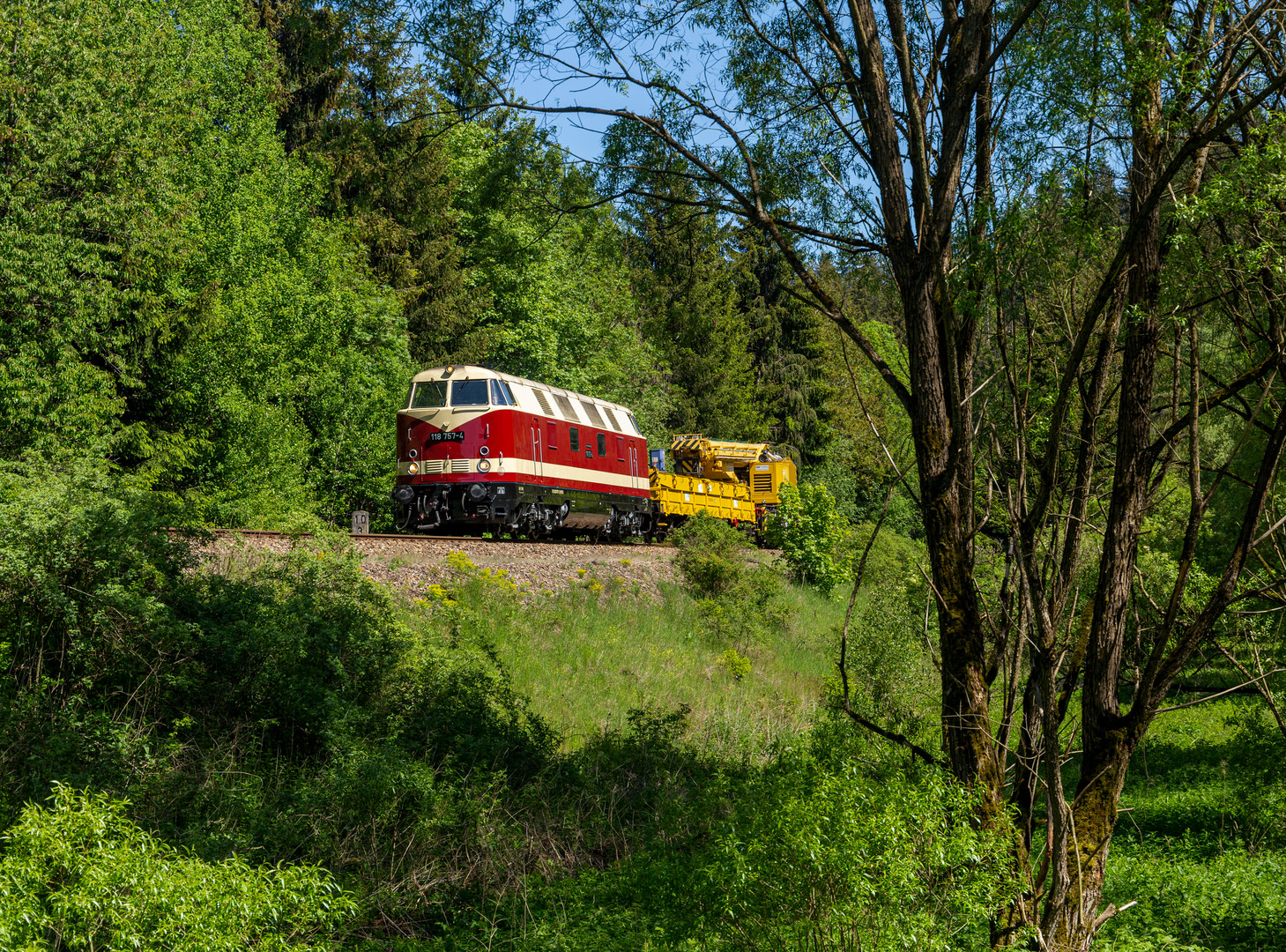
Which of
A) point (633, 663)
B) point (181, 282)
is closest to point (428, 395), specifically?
point (181, 282)

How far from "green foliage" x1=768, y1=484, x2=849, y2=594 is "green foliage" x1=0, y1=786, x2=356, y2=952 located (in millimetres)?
24732

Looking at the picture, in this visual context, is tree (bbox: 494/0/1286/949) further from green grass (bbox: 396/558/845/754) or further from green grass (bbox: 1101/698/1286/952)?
green grass (bbox: 396/558/845/754)

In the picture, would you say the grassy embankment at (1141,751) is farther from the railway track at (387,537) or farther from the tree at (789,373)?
the tree at (789,373)

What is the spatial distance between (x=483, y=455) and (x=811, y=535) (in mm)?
14189

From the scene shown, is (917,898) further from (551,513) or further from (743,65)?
(551,513)

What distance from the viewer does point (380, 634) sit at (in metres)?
12.8

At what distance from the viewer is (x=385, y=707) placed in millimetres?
12344

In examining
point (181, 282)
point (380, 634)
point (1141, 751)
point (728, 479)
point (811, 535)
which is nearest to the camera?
point (380, 634)

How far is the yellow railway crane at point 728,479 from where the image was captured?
30531 millimetres

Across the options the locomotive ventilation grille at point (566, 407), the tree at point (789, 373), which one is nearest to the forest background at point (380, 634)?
the locomotive ventilation grille at point (566, 407)

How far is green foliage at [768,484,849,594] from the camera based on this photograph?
98.8 ft

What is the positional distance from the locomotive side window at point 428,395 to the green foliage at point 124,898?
1421 centimetres

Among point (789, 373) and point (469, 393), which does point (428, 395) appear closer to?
point (469, 393)

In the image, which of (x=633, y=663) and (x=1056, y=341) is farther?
(x=633, y=663)
